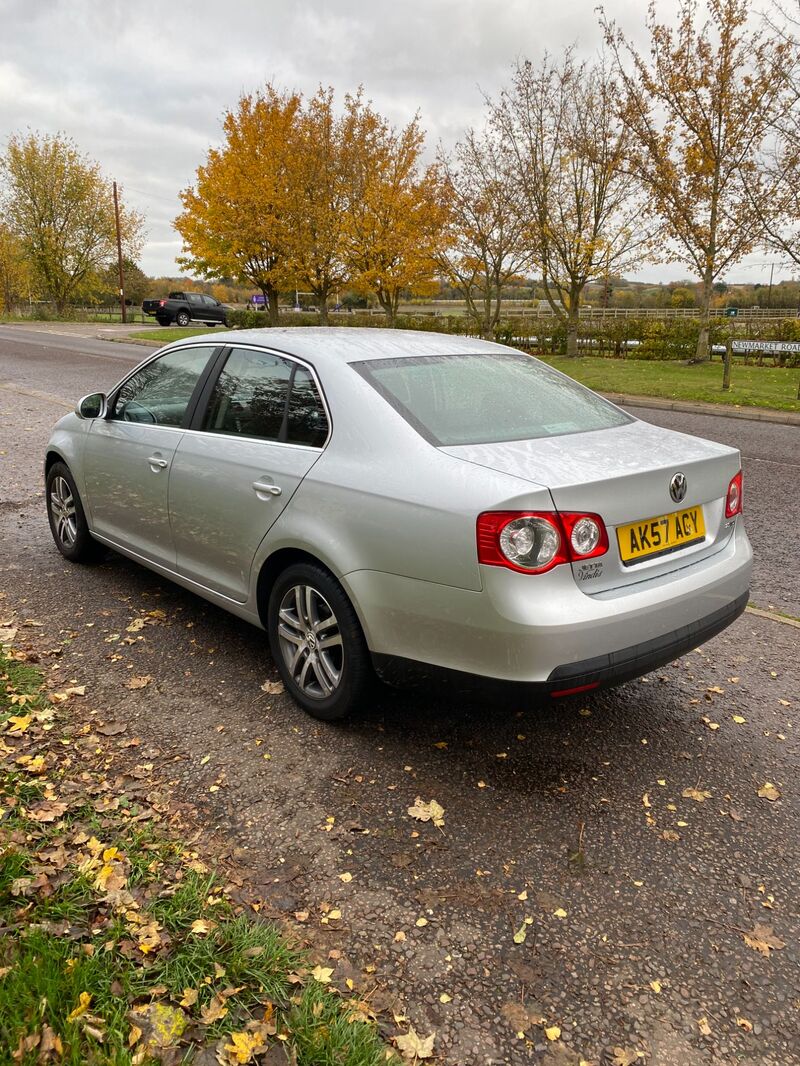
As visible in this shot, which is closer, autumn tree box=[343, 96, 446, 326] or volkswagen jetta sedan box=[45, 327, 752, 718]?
volkswagen jetta sedan box=[45, 327, 752, 718]

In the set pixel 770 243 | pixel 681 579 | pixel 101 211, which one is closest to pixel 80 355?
pixel 770 243

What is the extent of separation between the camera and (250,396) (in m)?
3.79

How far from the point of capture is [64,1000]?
6.41ft

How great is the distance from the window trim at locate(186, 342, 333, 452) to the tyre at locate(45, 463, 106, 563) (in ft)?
5.09

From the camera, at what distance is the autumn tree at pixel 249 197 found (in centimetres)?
2792

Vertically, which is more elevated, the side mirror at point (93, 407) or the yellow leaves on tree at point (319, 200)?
the yellow leaves on tree at point (319, 200)

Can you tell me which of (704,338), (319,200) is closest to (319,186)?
(319,200)

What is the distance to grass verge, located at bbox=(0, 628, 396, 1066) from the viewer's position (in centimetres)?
188

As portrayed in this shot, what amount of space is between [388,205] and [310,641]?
84.6ft

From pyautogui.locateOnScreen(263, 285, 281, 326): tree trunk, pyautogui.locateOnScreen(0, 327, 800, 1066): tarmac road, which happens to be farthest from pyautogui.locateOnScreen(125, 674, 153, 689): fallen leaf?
pyautogui.locateOnScreen(263, 285, 281, 326): tree trunk

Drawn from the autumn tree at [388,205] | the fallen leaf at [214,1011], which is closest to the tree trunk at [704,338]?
the autumn tree at [388,205]

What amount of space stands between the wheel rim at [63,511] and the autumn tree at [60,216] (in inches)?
2002

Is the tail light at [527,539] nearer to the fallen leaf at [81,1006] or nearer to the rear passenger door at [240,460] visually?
the rear passenger door at [240,460]

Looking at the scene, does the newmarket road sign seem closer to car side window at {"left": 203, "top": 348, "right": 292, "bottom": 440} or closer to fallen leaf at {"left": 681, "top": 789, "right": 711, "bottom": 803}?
A: car side window at {"left": 203, "top": 348, "right": 292, "bottom": 440}
